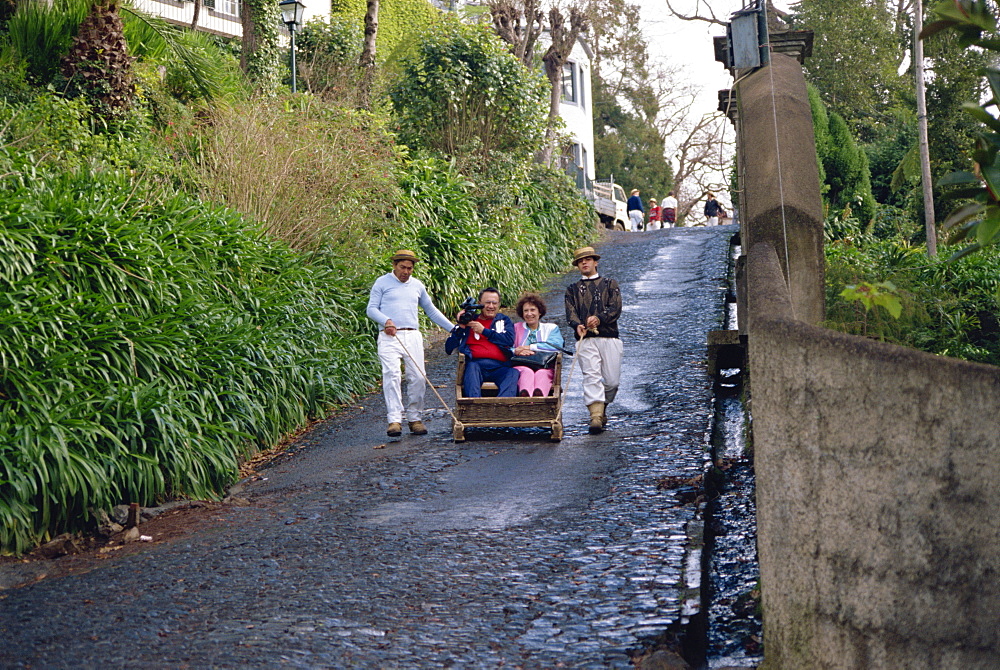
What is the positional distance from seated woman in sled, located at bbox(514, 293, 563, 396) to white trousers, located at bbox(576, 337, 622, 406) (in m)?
0.31

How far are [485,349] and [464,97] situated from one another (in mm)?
11621

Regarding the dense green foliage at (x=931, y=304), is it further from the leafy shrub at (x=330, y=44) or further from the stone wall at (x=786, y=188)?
the leafy shrub at (x=330, y=44)

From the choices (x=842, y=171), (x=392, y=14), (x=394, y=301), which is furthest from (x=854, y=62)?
(x=394, y=301)

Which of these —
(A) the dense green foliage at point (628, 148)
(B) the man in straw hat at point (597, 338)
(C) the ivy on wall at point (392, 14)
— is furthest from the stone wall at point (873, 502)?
(A) the dense green foliage at point (628, 148)

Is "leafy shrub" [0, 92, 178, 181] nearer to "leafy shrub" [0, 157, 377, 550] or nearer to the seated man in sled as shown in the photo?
"leafy shrub" [0, 157, 377, 550]

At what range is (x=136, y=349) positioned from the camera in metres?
9.09

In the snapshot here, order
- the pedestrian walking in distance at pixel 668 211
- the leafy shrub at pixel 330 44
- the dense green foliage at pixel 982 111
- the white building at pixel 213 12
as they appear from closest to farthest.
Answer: the dense green foliage at pixel 982 111
the leafy shrub at pixel 330 44
the white building at pixel 213 12
the pedestrian walking in distance at pixel 668 211

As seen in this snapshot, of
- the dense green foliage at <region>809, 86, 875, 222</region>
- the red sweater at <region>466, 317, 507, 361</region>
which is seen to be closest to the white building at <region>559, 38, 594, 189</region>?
the dense green foliage at <region>809, 86, 875, 222</region>

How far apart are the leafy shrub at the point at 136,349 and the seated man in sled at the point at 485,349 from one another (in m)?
1.87

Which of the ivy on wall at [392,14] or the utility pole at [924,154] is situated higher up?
the ivy on wall at [392,14]

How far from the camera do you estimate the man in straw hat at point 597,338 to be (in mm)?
9922

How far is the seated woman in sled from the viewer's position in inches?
394

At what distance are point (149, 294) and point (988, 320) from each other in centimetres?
848

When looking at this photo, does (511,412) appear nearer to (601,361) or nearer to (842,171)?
Answer: (601,361)
